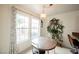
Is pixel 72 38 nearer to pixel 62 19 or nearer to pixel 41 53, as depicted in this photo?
pixel 62 19

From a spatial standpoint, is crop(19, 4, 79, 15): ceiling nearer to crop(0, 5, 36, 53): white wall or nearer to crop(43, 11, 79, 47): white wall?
crop(43, 11, 79, 47): white wall

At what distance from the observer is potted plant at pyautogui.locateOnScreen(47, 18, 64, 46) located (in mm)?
1341

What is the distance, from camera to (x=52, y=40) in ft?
4.35

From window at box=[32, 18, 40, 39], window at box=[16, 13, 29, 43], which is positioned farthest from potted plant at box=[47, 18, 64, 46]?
window at box=[16, 13, 29, 43]

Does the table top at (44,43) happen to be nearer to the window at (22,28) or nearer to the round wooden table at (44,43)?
the round wooden table at (44,43)

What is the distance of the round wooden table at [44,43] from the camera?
1285 mm

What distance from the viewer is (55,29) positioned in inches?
54.1

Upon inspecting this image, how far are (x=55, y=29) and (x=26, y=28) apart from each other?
42 cm

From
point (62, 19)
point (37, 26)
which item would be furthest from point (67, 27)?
point (37, 26)

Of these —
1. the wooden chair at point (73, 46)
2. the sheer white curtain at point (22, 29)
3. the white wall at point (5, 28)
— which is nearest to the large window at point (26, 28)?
the sheer white curtain at point (22, 29)

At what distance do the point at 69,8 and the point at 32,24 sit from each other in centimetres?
56

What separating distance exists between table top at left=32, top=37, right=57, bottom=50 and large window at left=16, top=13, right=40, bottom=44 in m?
0.08

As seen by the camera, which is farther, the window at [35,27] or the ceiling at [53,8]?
the window at [35,27]

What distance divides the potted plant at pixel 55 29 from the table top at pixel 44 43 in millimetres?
78
